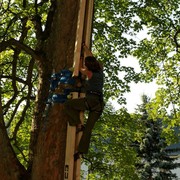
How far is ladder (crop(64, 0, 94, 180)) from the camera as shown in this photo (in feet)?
11.5

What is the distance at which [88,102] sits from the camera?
391 centimetres

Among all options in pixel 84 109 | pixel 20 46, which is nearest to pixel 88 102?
pixel 84 109

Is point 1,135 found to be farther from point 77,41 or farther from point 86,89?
point 77,41

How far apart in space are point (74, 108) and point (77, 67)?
0.49 metres

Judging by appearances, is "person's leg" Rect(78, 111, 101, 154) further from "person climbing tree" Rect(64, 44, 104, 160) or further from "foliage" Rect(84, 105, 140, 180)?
"foliage" Rect(84, 105, 140, 180)

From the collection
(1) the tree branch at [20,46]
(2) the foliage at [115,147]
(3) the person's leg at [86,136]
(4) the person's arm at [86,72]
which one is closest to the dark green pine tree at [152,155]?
(2) the foliage at [115,147]

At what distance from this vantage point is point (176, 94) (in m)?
13.2

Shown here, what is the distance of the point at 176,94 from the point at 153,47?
7.86 ft

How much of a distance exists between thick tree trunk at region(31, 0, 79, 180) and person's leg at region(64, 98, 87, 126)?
9 cm

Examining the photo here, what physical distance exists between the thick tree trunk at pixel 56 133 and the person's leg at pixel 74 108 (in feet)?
0.31

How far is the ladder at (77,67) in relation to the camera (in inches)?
137

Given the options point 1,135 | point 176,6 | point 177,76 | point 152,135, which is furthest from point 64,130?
point 152,135

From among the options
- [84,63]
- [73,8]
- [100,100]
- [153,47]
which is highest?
[153,47]

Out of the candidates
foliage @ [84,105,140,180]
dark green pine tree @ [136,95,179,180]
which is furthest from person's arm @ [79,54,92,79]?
dark green pine tree @ [136,95,179,180]
